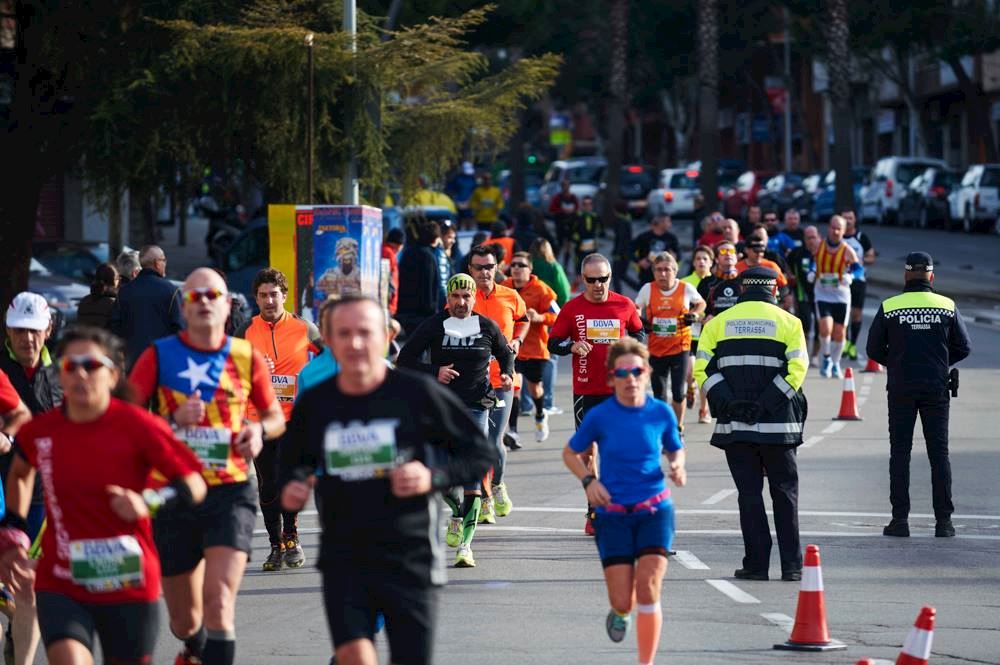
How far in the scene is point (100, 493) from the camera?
6918mm

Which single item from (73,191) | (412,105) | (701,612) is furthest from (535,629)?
(73,191)

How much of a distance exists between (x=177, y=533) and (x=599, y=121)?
276 feet

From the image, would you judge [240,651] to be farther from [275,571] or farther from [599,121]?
[599,121]

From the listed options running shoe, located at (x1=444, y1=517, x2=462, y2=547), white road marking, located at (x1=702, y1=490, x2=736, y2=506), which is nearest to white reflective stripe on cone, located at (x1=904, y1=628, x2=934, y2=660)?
running shoe, located at (x1=444, y1=517, x2=462, y2=547)

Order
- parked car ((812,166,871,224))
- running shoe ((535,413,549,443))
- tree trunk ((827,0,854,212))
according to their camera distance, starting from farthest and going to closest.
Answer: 1. parked car ((812,166,871,224))
2. tree trunk ((827,0,854,212))
3. running shoe ((535,413,549,443))

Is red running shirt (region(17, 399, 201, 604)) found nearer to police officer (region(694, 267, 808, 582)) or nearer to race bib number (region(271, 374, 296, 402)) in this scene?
race bib number (region(271, 374, 296, 402))

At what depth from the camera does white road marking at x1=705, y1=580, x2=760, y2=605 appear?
11.1 meters

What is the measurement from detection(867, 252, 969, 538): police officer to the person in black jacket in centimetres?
784

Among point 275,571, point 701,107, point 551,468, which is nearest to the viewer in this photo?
point 275,571

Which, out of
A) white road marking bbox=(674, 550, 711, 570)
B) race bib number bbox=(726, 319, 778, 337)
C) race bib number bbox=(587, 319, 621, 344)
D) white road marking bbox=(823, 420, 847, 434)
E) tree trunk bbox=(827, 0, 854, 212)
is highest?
tree trunk bbox=(827, 0, 854, 212)

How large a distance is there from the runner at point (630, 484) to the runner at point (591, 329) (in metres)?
4.56

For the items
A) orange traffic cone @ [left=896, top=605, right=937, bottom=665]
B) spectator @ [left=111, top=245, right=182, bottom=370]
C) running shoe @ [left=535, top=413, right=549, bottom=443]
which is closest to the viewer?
orange traffic cone @ [left=896, top=605, right=937, bottom=665]

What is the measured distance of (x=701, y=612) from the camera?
10727 millimetres

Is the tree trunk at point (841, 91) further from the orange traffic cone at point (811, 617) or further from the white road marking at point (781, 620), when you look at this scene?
the orange traffic cone at point (811, 617)
